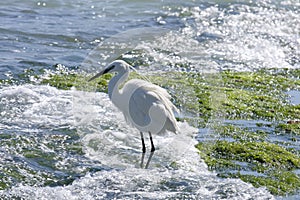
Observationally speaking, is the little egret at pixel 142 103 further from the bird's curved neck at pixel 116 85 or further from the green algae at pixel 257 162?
the green algae at pixel 257 162

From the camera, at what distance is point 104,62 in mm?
10812

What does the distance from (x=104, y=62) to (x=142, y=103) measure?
13.3ft

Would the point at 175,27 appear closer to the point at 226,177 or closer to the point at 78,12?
the point at 78,12

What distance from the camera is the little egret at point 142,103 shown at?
6.87 metres

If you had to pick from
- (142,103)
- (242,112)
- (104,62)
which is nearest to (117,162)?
(142,103)

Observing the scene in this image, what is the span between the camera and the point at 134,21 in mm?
14422

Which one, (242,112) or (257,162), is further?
(242,112)

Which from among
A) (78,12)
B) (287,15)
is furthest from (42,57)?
(287,15)

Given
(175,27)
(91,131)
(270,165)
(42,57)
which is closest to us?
(270,165)

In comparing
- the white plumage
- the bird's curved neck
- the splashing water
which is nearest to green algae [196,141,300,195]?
the splashing water

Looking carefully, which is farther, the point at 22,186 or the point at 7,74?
the point at 7,74

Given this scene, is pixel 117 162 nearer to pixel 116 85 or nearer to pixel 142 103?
pixel 142 103

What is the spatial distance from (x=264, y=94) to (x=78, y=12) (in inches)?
261

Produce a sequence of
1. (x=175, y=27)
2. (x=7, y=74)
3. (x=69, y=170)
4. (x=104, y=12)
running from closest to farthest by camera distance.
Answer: (x=69, y=170) → (x=7, y=74) → (x=175, y=27) → (x=104, y=12)
